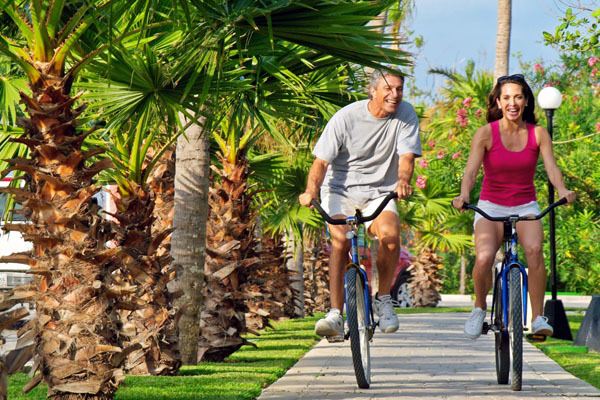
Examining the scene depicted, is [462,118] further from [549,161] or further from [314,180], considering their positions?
[314,180]

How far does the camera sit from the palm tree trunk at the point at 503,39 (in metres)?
17.6

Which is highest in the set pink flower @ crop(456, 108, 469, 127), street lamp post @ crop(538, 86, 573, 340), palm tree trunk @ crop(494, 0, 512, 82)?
palm tree trunk @ crop(494, 0, 512, 82)

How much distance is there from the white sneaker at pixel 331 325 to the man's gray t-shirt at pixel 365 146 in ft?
3.08

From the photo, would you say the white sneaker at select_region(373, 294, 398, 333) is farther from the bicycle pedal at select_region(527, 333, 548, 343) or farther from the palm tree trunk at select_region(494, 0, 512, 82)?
the palm tree trunk at select_region(494, 0, 512, 82)

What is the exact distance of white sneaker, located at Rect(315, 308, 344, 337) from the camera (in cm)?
621

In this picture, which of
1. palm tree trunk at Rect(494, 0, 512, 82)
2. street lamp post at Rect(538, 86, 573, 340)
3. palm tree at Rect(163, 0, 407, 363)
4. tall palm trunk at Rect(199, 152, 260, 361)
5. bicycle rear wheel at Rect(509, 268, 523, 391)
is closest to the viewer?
palm tree at Rect(163, 0, 407, 363)

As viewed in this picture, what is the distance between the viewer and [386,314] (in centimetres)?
663

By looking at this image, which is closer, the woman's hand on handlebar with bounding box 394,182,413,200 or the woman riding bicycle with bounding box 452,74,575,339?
the woman's hand on handlebar with bounding box 394,182,413,200

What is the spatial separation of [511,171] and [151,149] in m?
4.22

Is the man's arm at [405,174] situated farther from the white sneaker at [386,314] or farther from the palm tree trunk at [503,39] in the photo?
the palm tree trunk at [503,39]

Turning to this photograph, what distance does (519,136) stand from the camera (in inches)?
270

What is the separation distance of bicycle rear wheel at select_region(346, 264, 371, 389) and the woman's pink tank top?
1270mm

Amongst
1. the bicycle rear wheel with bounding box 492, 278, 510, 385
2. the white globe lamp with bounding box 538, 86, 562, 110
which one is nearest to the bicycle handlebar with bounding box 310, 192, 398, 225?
the bicycle rear wheel with bounding box 492, 278, 510, 385

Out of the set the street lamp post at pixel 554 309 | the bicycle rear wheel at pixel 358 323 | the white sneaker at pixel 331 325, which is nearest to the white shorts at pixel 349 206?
the bicycle rear wheel at pixel 358 323
